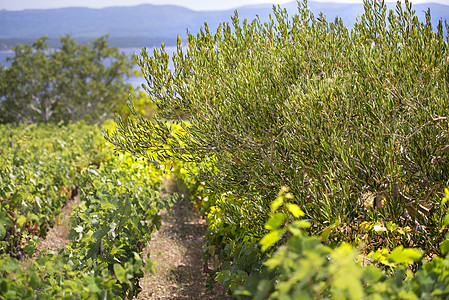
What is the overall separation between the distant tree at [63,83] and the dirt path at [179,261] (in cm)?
2069

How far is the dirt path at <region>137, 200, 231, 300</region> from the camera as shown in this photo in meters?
4.62

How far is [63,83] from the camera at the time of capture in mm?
28266

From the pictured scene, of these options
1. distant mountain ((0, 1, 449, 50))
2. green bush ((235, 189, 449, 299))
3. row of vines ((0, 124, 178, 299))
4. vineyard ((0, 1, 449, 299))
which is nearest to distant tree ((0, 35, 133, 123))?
row of vines ((0, 124, 178, 299))

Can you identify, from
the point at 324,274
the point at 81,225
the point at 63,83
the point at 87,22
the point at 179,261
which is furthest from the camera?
the point at 87,22

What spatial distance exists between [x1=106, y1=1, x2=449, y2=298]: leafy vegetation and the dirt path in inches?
45.7

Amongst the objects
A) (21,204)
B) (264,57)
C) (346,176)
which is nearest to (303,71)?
(264,57)

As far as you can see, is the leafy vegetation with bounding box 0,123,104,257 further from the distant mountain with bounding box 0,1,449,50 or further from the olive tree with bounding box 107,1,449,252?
the distant mountain with bounding box 0,1,449,50

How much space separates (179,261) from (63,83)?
26.0 meters

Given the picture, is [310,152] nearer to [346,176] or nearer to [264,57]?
[346,176]

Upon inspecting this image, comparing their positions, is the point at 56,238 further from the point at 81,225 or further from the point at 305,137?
the point at 305,137

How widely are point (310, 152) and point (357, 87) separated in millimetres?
682

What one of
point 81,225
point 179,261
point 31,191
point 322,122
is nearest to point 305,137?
point 322,122

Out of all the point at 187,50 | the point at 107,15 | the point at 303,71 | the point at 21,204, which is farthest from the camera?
the point at 107,15

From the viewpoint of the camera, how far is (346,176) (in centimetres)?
269
